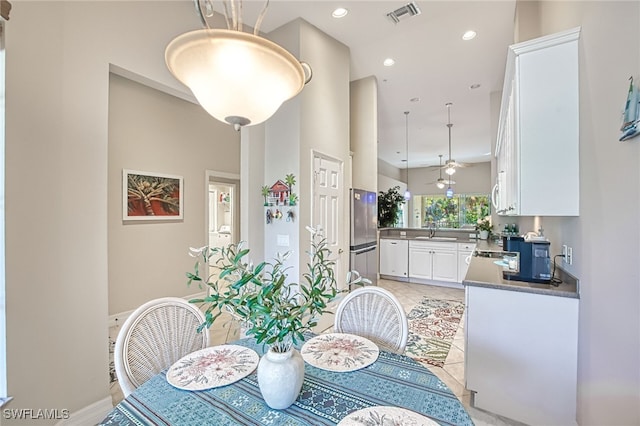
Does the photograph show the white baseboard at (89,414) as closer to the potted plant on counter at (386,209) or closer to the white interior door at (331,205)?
the white interior door at (331,205)

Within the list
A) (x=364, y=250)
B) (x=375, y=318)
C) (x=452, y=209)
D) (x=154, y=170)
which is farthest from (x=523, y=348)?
(x=452, y=209)

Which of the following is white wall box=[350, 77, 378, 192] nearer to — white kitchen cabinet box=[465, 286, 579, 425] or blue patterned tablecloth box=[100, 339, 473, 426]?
white kitchen cabinet box=[465, 286, 579, 425]

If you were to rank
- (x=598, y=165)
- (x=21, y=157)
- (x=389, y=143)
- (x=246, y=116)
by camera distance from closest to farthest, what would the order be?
(x=246, y=116), (x=598, y=165), (x=21, y=157), (x=389, y=143)

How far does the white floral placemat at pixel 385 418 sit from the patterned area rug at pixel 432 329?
207cm

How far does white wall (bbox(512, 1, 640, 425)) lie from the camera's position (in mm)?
1185

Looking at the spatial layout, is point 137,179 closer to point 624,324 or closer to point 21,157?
point 21,157

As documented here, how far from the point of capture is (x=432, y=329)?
3.56m

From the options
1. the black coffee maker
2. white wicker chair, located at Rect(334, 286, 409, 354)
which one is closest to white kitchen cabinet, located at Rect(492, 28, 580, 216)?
the black coffee maker

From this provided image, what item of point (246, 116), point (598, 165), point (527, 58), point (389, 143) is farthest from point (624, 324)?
point (389, 143)

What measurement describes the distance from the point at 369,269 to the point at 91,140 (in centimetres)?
380

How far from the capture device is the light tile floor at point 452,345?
6.54ft

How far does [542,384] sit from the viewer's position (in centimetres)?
184

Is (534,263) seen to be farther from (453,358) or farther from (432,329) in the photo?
(432,329)

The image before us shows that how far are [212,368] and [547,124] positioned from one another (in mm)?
2421
